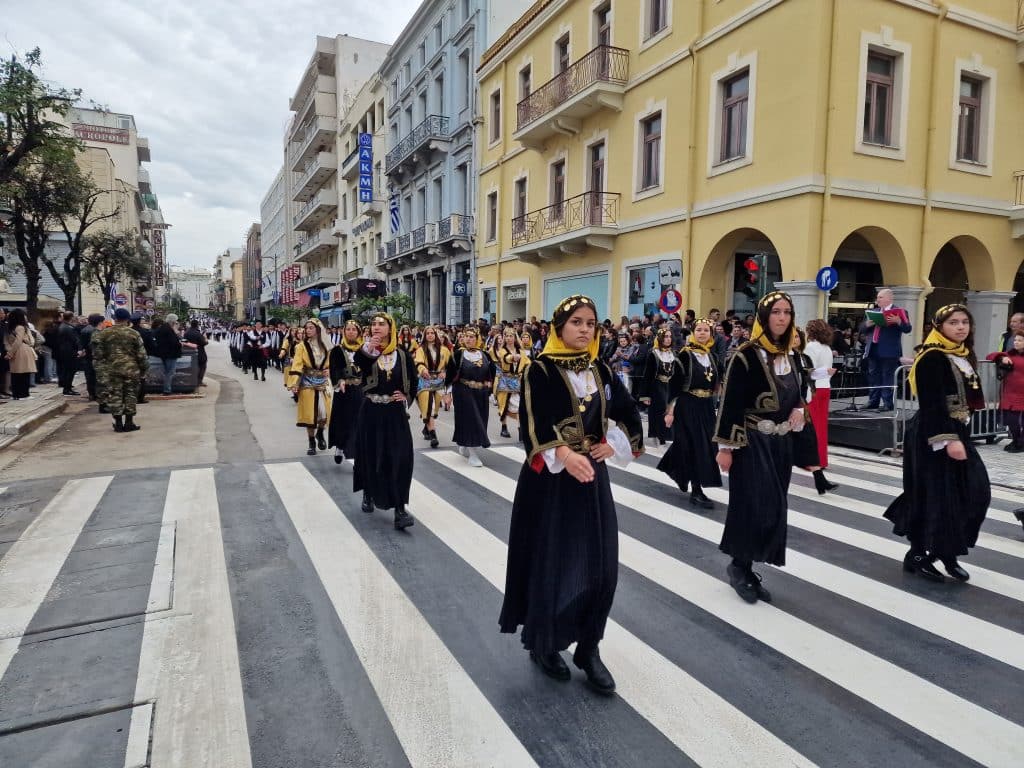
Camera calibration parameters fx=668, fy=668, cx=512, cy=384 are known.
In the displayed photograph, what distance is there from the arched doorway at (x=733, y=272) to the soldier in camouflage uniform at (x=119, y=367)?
11.6m

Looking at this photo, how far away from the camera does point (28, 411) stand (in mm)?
11633

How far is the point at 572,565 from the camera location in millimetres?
3299

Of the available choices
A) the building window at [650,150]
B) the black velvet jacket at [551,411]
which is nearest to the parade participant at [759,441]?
the black velvet jacket at [551,411]

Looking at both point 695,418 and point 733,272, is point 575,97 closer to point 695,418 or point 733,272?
point 733,272

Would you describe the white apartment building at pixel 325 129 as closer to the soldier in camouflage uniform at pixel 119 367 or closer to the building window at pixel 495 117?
the building window at pixel 495 117

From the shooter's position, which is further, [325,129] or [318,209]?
[318,209]

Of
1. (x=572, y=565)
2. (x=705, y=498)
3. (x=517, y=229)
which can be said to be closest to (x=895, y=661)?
(x=572, y=565)

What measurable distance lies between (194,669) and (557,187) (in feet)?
64.7

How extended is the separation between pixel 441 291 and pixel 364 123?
16457 millimetres

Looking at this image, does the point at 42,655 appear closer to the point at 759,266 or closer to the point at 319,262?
the point at 759,266

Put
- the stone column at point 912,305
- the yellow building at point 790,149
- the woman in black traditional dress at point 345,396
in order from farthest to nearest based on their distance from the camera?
the stone column at point 912,305, the yellow building at point 790,149, the woman in black traditional dress at point 345,396

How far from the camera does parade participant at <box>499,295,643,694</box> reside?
3287 mm

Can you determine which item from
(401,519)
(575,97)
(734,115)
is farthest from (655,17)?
(401,519)

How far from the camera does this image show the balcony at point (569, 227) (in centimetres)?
1823
